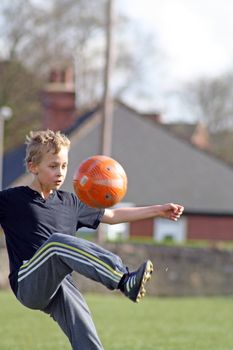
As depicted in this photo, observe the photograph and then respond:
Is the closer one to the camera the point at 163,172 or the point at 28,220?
the point at 28,220

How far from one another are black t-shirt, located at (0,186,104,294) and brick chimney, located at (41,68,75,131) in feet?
132

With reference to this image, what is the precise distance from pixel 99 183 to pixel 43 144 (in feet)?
1.84

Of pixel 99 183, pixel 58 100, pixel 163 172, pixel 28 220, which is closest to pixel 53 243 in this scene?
pixel 28 220

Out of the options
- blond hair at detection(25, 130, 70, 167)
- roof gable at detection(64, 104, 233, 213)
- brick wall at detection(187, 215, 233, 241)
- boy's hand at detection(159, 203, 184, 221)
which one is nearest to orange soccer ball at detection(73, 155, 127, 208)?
blond hair at detection(25, 130, 70, 167)

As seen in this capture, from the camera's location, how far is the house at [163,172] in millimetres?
47406

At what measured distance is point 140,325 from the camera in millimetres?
17844

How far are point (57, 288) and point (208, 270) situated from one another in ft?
70.4

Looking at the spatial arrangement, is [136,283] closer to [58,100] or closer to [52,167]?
[52,167]

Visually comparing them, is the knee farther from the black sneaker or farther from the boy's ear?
the boy's ear

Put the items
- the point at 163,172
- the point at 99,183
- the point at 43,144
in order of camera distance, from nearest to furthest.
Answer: the point at 99,183, the point at 43,144, the point at 163,172

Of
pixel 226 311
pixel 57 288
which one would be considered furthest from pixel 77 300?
pixel 226 311

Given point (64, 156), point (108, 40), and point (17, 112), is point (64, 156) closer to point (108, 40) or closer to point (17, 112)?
point (108, 40)

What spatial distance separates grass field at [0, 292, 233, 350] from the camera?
13156 mm

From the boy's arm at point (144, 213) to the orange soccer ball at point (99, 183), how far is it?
332 mm
